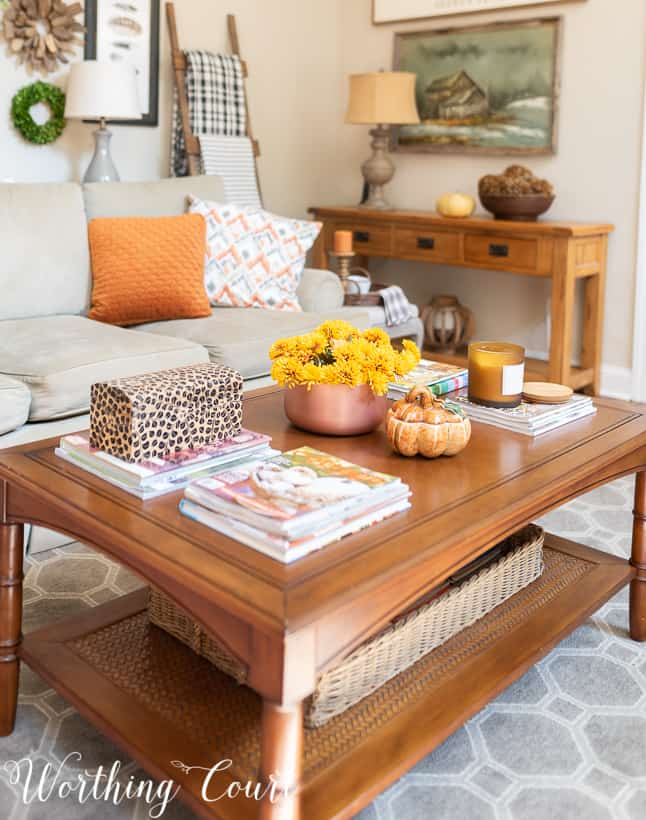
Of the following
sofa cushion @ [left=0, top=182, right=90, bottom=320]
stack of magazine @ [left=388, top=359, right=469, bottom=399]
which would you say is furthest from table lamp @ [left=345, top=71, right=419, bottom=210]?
stack of magazine @ [left=388, top=359, right=469, bottom=399]

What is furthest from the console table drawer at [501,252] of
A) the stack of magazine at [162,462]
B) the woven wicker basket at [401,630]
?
the stack of magazine at [162,462]

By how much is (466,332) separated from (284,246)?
1.37 metres

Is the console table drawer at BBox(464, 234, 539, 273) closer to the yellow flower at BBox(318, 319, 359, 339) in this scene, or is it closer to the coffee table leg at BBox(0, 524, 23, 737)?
the yellow flower at BBox(318, 319, 359, 339)

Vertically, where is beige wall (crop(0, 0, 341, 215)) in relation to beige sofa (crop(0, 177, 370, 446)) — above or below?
above

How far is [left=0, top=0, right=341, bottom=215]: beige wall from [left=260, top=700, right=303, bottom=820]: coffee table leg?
9.99ft

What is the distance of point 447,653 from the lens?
1.54m

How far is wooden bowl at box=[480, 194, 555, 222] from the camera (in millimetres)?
3643

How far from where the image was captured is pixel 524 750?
1.51 metres

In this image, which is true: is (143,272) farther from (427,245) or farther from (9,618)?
(9,618)

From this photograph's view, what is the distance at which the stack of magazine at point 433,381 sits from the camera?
191cm

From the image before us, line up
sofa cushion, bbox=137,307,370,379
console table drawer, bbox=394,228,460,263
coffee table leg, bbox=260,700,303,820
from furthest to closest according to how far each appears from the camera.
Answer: console table drawer, bbox=394,228,460,263 < sofa cushion, bbox=137,307,370,379 < coffee table leg, bbox=260,700,303,820

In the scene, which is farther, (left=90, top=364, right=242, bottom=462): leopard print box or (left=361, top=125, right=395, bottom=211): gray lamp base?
(left=361, top=125, right=395, bottom=211): gray lamp base

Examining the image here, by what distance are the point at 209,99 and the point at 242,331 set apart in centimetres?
166

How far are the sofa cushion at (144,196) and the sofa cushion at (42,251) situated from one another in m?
0.08
